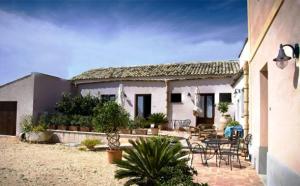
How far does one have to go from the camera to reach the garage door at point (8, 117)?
811 inches

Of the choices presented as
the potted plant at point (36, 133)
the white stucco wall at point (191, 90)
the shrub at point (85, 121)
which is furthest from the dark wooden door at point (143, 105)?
the potted plant at point (36, 133)

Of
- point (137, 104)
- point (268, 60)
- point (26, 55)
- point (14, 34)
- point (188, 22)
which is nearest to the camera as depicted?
point (268, 60)

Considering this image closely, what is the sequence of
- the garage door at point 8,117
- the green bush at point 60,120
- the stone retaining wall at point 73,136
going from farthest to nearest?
the garage door at point 8,117 → the green bush at point 60,120 → the stone retaining wall at point 73,136

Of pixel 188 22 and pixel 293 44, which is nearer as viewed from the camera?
pixel 293 44

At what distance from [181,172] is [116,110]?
19.6ft

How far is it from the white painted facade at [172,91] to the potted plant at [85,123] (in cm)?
415

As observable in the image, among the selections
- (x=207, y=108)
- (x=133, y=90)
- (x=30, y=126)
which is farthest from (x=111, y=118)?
(x=133, y=90)

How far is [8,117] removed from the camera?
20.8 m

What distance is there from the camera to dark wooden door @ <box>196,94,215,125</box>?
1975 cm

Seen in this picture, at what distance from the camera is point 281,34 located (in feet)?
18.1

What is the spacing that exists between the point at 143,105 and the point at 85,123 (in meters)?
5.01

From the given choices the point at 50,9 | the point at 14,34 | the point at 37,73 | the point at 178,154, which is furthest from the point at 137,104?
the point at 178,154

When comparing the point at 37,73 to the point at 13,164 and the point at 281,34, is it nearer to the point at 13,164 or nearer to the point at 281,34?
the point at 13,164

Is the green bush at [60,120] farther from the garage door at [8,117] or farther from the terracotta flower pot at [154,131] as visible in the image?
Result: the terracotta flower pot at [154,131]
